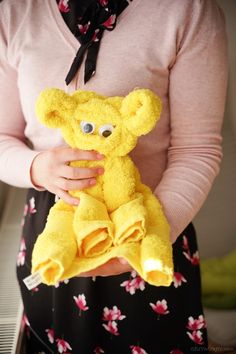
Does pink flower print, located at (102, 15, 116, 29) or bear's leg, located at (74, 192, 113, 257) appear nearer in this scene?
bear's leg, located at (74, 192, 113, 257)

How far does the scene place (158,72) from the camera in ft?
2.00

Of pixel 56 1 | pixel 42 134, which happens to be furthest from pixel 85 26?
pixel 42 134

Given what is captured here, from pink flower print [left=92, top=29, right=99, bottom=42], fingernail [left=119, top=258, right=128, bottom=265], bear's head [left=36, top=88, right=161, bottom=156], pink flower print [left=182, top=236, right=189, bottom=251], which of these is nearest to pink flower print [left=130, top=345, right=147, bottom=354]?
pink flower print [left=182, top=236, right=189, bottom=251]

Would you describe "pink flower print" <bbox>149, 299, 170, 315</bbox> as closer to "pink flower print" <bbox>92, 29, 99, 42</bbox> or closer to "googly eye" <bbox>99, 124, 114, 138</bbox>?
"googly eye" <bbox>99, 124, 114, 138</bbox>

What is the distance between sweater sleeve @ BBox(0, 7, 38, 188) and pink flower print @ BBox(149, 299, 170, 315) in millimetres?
330

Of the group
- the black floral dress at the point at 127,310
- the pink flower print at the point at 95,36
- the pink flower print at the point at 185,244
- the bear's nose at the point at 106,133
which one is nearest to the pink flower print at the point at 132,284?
the black floral dress at the point at 127,310

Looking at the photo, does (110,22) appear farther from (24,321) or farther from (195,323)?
(24,321)

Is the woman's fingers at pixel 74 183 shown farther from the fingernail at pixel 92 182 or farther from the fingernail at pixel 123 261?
the fingernail at pixel 123 261

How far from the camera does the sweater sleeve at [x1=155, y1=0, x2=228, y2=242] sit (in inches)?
23.1

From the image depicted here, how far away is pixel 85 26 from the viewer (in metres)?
0.62

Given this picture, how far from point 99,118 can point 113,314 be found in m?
0.41

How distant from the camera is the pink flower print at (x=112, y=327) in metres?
0.72

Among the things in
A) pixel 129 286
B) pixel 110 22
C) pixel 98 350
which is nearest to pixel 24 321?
pixel 98 350

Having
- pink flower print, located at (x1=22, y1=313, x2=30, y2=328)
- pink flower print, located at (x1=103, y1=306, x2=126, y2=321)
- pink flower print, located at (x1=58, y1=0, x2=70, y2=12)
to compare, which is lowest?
pink flower print, located at (x1=22, y1=313, x2=30, y2=328)
